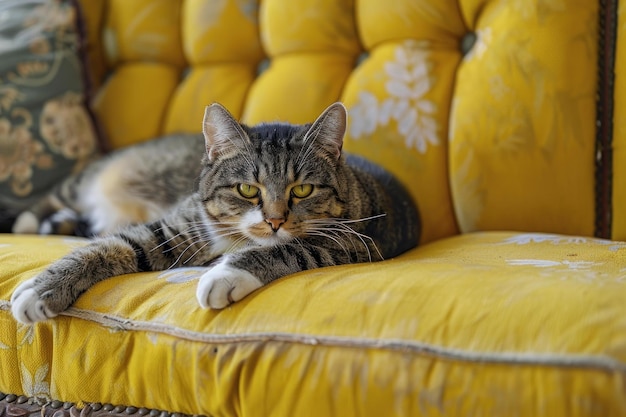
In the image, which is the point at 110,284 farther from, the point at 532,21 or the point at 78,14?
the point at 78,14

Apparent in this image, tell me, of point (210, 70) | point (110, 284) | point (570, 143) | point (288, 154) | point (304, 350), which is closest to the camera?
point (304, 350)

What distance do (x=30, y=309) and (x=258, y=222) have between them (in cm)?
41

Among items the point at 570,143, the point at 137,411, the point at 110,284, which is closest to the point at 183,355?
the point at 137,411

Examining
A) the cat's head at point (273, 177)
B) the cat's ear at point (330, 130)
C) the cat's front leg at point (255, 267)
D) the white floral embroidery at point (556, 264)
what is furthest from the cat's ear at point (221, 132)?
the white floral embroidery at point (556, 264)

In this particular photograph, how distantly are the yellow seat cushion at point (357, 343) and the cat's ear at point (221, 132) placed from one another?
0.28 m

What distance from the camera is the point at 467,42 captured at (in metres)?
1.61

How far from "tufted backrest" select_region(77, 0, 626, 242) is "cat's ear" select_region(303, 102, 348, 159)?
379mm

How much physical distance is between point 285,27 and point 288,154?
70 cm

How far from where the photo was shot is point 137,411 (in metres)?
0.92

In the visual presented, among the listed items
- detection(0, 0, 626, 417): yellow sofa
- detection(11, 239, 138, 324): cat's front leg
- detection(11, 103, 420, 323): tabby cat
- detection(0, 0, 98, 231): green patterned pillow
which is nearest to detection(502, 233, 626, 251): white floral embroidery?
detection(0, 0, 626, 417): yellow sofa

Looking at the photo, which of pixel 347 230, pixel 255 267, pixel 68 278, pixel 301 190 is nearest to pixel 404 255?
pixel 347 230

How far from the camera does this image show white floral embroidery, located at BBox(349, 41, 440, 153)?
5.12 feet

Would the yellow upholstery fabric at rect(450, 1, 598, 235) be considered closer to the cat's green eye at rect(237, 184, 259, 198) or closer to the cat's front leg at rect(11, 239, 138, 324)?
the cat's green eye at rect(237, 184, 259, 198)

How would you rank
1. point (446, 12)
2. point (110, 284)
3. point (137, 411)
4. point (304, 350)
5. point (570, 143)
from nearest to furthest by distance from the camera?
point (304, 350)
point (137, 411)
point (110, 284)
point (570, 143)
point (446, 12)
